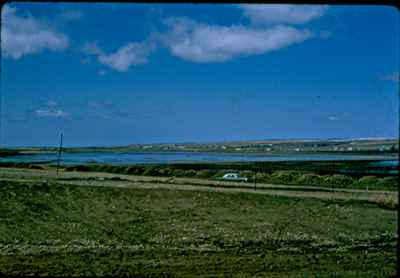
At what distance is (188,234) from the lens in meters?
9.10

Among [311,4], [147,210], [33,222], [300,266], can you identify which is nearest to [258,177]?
[147,210]

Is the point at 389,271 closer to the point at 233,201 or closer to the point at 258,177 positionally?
the point at 233,201

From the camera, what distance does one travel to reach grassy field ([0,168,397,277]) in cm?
589

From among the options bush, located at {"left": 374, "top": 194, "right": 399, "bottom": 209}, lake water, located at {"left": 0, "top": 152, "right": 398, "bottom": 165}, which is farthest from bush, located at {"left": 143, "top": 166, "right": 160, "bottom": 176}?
bush, located at {"left": 374, "top": 194, "right": 399, "bottom": 209}

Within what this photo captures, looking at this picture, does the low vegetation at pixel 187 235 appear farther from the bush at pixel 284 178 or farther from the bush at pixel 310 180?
the bush at pixel 284 178

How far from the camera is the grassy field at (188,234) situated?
19.3 feet

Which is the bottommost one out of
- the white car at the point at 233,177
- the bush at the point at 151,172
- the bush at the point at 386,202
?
the bush at the point at 386,202

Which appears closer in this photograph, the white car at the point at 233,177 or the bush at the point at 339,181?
the bush at the point at 339,181

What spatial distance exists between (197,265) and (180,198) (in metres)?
8.98

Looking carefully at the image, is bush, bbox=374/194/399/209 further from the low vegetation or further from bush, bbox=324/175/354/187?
bush, bbox=324/175/354/187

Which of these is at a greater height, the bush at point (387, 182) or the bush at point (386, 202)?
the bush at point (387, 182)

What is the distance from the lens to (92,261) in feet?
20.2

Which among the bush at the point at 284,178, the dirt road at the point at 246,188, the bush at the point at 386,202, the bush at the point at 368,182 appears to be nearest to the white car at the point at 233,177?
the bush at the point at 284,178

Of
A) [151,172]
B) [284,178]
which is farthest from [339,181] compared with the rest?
[151,172]
